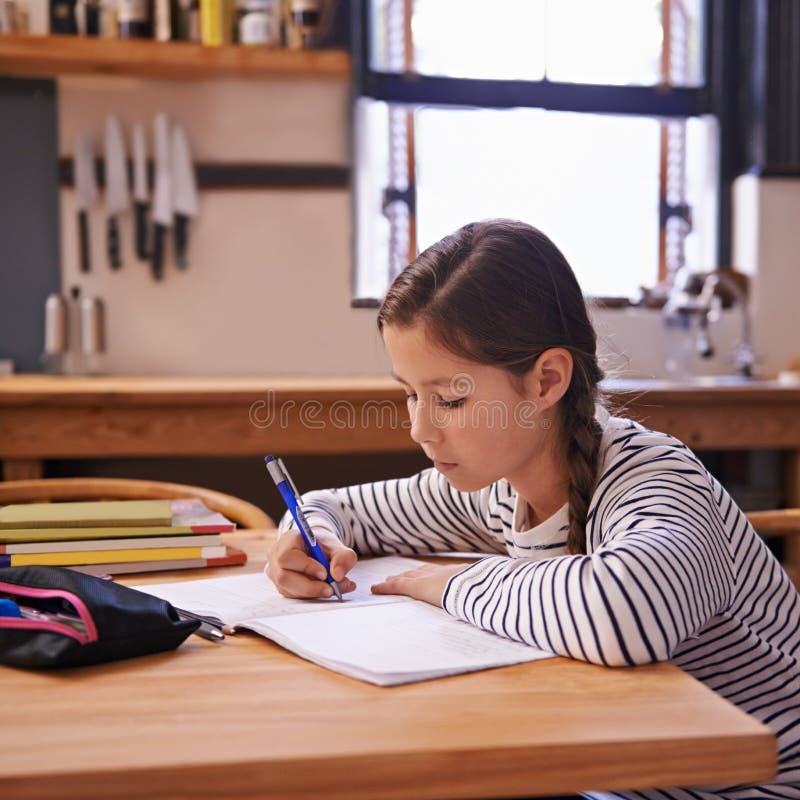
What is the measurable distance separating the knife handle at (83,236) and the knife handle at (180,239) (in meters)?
0.26

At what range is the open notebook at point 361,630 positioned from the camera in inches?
27.9

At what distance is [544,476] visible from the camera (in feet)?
3.65

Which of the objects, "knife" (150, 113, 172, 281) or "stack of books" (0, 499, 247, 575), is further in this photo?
"knife" (150, 113, 172, 281)

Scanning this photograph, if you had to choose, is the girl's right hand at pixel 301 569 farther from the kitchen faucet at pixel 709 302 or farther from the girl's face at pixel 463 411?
the kitchen faucet at pixel 709 302

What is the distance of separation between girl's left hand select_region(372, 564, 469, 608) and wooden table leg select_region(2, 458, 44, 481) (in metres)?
1.64

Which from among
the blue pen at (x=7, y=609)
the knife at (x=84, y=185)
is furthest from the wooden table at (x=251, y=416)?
the blue pen at (x=7, y=609)

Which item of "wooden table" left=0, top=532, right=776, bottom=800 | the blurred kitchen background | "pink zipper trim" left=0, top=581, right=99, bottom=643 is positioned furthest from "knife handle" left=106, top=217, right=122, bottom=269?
"wooden table" left=0, top=532, right=776, bottom=800

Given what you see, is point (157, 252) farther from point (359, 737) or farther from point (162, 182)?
point (359, 737)

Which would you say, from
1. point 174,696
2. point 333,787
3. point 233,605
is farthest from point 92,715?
point 233,605

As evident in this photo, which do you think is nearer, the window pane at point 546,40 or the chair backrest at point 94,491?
the chair backrest at point 94,491

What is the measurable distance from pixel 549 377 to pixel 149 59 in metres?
2.10

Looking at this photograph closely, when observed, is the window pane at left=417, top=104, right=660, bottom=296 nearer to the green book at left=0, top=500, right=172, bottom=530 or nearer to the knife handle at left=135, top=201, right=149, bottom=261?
the knife handle at left=135, top=201, right=149, bottom=261

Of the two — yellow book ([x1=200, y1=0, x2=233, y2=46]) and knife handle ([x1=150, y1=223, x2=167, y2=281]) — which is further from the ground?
yellow book ([x1=200, y1=0, x2=233, y2=46])

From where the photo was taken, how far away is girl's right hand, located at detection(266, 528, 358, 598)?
952mm
